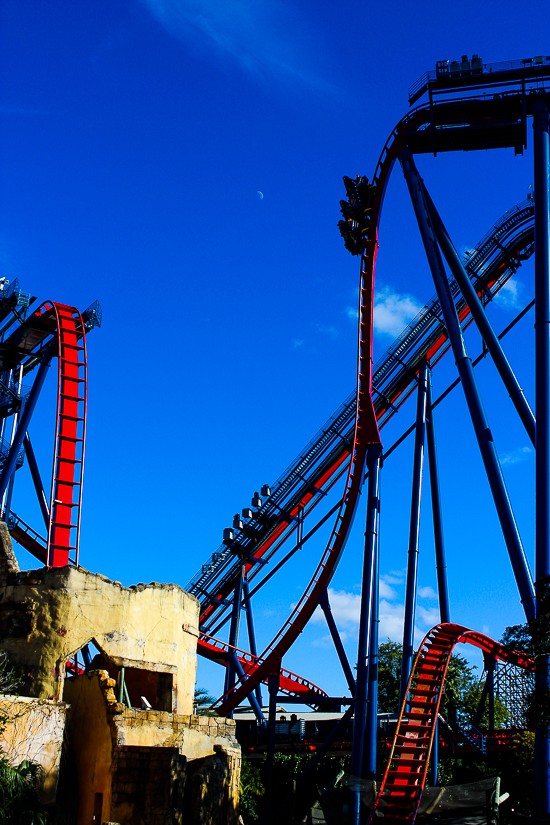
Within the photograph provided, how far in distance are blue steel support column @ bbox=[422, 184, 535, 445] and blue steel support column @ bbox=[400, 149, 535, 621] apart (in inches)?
12.7

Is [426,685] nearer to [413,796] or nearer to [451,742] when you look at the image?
[413,796]

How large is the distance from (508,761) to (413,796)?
8596 mm

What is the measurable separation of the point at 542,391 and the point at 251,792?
1193 cm

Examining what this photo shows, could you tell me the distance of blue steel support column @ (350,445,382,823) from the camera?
15430mm

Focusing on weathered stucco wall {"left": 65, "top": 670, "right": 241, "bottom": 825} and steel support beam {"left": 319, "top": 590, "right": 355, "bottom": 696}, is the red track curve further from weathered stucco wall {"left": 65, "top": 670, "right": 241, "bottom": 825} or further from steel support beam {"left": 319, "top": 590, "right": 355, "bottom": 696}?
weathered stucco wall {"left": 65, "top": 670, "right": 241, "bottom": 825}

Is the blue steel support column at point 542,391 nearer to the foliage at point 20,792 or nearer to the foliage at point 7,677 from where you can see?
the foliage at point 20,792

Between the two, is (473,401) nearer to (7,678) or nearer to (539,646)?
(539,646)

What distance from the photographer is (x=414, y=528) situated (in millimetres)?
18688

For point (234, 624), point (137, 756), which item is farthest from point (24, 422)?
point (137, 756)

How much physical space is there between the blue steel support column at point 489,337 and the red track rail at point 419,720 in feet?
13.1

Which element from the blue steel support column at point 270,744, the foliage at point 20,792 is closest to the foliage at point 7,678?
the foliage at point 20,792

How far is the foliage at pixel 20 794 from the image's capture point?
10.9 metres

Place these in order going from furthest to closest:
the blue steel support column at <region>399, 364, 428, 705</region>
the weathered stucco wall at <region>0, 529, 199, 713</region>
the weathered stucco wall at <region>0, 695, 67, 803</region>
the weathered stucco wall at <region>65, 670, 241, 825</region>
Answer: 1. the blue steel support column at <region>399, 364, 428, 705</region>
2. the weathered stucco wall at <region>0, 529, 199, 713</region>
3. the weathered stucco wall at <region>65, 670, 241, 825</region>
4. the weathered stucco wall at <region>0, 695, 67, 803</region>

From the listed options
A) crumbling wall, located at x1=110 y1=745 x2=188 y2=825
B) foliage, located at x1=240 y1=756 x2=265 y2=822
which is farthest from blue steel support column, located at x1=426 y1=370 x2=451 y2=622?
crumbling wall, located at x1=110 y1=745 x2=188 y2=825
